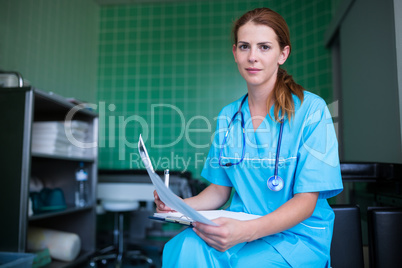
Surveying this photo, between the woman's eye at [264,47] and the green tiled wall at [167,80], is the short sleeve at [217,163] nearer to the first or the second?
the woman's eye at [264,47]

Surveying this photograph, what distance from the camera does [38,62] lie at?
111 inches

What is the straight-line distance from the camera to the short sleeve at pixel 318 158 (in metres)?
0.86

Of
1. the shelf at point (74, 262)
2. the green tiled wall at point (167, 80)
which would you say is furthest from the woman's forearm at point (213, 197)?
the green tiled wall at point (167, 80)

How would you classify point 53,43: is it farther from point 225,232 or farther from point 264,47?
point 225,232

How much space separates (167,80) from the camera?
12.1 feet

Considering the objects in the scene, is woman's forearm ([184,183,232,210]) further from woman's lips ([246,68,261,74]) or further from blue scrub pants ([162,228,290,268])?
woman's lips ([246,68,261,74])

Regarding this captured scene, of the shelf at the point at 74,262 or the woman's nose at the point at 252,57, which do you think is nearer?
the woman's nose at the point at 252,57

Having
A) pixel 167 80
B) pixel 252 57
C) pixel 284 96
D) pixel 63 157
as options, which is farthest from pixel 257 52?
pixel 167 80

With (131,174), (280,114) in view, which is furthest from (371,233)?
(131,174)

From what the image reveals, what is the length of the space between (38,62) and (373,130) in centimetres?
263

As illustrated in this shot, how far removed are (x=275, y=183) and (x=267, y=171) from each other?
8 cm

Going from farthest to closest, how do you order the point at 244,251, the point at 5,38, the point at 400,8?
the point at 5,38 → the point at 400,8 → the point at 244,251

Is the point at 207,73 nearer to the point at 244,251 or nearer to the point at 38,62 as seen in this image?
the point at 38,62

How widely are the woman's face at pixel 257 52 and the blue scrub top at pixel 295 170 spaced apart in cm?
12
